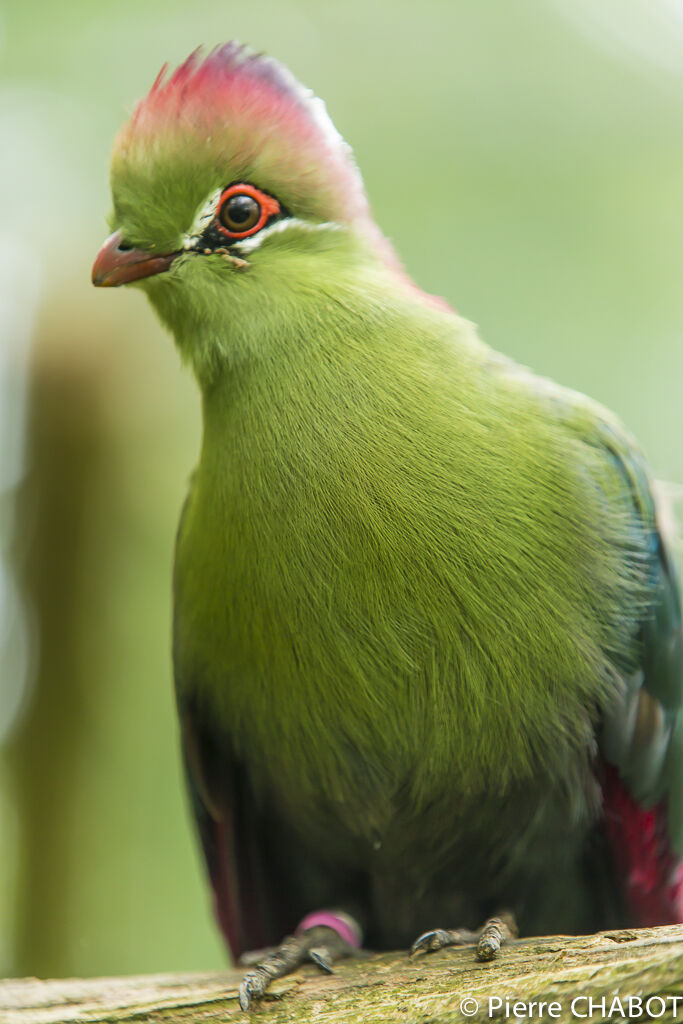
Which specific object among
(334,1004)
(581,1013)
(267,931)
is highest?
(581,1013)

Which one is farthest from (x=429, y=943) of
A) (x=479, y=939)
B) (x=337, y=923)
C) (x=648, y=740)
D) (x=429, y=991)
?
(x=648, y=740)

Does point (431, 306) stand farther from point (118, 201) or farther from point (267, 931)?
point (267, 931)

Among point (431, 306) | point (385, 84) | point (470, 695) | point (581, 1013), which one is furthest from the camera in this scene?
point (385, 84)

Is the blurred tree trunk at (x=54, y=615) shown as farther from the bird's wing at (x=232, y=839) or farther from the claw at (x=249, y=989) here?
the claw at (x=249, y=989)

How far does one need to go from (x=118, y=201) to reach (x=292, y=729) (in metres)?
1.45

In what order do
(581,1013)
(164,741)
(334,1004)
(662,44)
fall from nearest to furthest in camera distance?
(581,1013) → (334,1004) → (662,44) → (164,741)

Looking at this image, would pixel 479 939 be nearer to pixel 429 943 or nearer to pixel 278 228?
pixel 429 943

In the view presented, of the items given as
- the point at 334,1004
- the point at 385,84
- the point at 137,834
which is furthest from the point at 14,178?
the point at 334,1004

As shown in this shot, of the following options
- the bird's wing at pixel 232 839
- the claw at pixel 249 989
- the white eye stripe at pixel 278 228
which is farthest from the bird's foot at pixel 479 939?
the white eye stripe at pixel 278 228

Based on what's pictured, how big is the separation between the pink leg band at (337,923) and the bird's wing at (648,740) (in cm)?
81

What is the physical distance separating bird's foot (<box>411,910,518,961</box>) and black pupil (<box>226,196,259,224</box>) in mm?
1832

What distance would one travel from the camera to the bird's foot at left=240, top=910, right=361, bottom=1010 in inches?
91.5

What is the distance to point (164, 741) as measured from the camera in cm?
509

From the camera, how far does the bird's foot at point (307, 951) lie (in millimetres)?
2324
